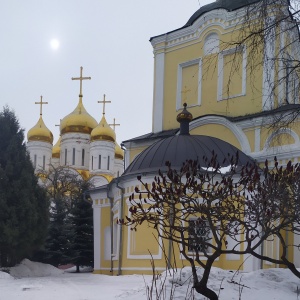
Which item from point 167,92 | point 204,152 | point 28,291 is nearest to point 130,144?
point 167,92

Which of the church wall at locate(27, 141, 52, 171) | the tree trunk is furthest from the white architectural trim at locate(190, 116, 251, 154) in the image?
the church wall at locate(27, 141, 52, 171)

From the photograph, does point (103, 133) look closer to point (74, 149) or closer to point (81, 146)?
point (81, 146)

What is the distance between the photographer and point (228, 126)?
1694 cm

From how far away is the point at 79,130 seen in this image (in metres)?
41.1

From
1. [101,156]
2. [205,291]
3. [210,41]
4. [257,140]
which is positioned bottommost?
[205,291]

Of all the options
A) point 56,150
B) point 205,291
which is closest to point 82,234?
point 205,291

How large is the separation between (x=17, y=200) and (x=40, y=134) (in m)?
26.5

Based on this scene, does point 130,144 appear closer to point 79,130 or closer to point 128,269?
point 128,269

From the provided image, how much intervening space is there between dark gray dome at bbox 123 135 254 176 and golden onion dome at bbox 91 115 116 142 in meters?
25.2

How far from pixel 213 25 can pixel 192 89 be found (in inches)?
86.3

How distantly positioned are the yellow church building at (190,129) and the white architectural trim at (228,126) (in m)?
0.03

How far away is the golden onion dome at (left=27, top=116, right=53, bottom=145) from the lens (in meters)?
42.2

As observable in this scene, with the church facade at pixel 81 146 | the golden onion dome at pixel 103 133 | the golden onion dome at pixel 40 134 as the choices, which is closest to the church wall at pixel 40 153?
the church facade at pixel 81 146

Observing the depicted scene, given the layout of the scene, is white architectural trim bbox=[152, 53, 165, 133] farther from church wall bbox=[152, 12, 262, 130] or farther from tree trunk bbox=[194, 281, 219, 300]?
tree trunk bbox=[194, 281, 219, 300]
